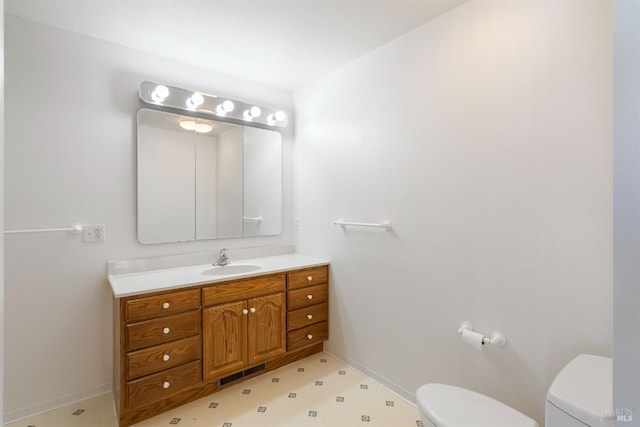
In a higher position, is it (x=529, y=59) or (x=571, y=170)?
(x=529, y=59)

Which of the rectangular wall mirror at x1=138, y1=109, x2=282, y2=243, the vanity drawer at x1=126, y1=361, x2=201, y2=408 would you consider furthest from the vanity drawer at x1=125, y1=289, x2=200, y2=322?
the rectangular wall mirror at x1=138, y1=109, x2=282, y2=243

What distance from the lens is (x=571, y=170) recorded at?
4.44 ft

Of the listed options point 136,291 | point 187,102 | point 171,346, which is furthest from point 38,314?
point 187,102

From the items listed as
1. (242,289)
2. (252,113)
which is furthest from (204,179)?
(242,289)

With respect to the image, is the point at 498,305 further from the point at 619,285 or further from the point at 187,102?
the point at 187,102

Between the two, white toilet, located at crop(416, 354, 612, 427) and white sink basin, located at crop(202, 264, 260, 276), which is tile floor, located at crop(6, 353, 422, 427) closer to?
white toilet, located at crop(416, 354, 612, 427)

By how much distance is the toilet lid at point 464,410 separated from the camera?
1247 mm

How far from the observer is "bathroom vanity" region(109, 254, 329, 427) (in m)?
1.77

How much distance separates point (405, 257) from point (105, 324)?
2.07m

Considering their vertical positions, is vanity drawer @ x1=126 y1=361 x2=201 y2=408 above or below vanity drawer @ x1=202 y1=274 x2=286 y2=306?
below

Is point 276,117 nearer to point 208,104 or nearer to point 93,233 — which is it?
point 208,104

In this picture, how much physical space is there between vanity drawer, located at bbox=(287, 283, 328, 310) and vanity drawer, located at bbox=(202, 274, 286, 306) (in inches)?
4.9

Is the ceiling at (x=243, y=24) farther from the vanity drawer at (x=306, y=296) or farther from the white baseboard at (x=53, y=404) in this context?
the white baseboard at (x=53, y=404)

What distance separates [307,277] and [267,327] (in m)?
0.48
